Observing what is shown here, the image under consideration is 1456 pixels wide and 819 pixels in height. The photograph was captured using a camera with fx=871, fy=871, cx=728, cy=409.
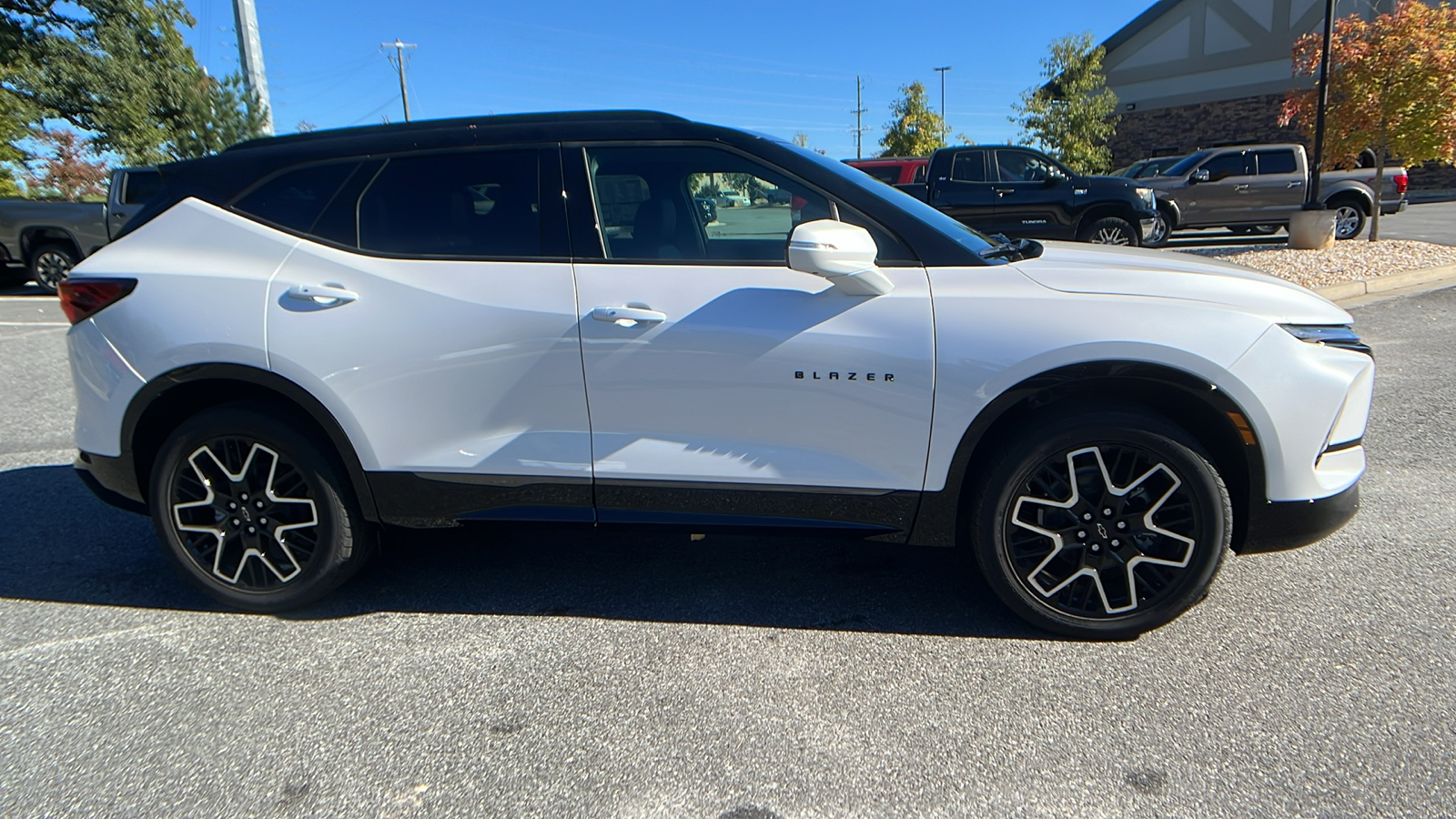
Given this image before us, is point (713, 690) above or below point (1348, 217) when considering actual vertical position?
below

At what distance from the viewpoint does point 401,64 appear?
5359 centimetres

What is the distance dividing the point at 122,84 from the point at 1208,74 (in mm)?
36989

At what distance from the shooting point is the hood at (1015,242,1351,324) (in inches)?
111

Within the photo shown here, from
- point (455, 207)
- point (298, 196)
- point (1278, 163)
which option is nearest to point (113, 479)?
point (298, 196)

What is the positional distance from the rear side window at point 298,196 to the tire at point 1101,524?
2540 mm

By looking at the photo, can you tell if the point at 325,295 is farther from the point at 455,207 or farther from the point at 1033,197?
the point at 1033,197

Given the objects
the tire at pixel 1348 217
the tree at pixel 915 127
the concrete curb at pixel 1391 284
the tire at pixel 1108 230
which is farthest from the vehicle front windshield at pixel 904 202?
the tree at pixel 915 127

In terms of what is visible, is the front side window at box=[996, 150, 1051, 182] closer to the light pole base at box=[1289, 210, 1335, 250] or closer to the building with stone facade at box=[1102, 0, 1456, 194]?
the light pole base at box=[1289, 210, 1335, 250]

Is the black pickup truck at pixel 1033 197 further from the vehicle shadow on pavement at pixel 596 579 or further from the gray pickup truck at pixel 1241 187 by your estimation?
the vehicle shadow on pavement at pixel 596 579

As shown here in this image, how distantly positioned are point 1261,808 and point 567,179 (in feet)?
9.11

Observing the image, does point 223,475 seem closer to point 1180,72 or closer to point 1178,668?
point 1178,668

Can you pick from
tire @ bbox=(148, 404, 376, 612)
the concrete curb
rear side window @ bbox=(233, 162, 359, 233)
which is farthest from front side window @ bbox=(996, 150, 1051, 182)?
tire @ bbox=(148, 404, 376, 612)

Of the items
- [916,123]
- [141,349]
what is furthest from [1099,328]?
[916,123]

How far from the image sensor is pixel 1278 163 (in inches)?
635
